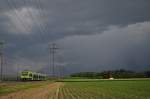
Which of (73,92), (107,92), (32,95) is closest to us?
(32,95)

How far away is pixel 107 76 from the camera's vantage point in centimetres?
19488

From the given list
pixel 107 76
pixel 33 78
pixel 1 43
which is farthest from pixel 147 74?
pixel 1 43

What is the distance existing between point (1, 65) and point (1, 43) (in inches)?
314

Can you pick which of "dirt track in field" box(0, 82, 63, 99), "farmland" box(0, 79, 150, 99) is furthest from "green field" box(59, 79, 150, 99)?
"dirt track in field" box(0, 82, 63, 99)

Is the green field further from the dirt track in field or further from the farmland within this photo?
the dirt track in field

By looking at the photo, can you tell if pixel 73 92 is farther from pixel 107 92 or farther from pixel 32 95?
pixel 32 95

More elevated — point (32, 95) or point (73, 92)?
point (32, 95)

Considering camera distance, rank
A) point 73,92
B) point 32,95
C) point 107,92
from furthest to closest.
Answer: point 73,92 → point 107,92 → point 32,95

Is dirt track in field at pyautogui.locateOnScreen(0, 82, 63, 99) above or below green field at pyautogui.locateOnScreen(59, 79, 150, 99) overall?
above

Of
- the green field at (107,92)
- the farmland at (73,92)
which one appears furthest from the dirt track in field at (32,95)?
the green field at (107,92)

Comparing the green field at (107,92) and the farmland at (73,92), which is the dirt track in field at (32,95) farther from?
the green field at (107,92)

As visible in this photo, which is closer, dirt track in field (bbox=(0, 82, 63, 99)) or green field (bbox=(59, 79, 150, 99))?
green field (bbox=(59, 79, 150, 99))

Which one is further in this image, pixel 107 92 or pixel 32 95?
pixel 107 92

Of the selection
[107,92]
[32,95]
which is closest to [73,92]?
[107,92]
